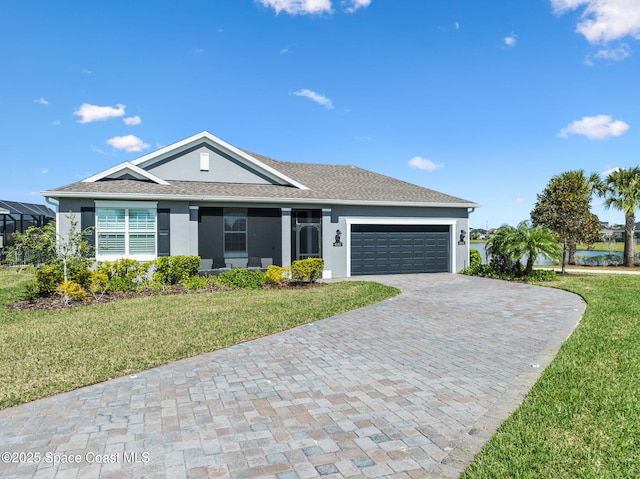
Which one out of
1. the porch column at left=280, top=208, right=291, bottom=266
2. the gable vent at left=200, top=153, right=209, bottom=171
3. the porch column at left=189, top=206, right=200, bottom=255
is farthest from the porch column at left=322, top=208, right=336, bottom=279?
the gable vent at left=200, top=153, right=209, bottom=171

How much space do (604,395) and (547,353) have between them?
1.87 m

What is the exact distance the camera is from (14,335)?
24.8ft

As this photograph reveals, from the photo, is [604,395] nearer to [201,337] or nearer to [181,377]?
[181,377]

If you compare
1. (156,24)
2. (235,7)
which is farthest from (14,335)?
(235,7)

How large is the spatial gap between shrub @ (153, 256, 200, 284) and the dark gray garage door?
7325 mm

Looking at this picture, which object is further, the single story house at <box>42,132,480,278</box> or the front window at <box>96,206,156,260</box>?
the single story house at <box>42,132,480,278</box>

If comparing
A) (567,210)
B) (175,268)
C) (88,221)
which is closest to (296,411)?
(175,268)

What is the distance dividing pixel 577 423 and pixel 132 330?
761 centimetres

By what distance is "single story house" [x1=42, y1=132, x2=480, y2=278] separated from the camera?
1470cm

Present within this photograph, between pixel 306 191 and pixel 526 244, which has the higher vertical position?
pixel 306 191

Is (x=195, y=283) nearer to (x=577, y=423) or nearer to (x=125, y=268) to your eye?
(x=125, y=268)

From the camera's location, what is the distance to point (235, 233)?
62.6 ft

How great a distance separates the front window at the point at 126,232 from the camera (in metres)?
14.5

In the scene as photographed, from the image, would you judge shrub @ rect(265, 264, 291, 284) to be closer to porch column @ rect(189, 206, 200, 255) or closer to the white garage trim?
porch column @ rect(189, 206, 200, 255)
